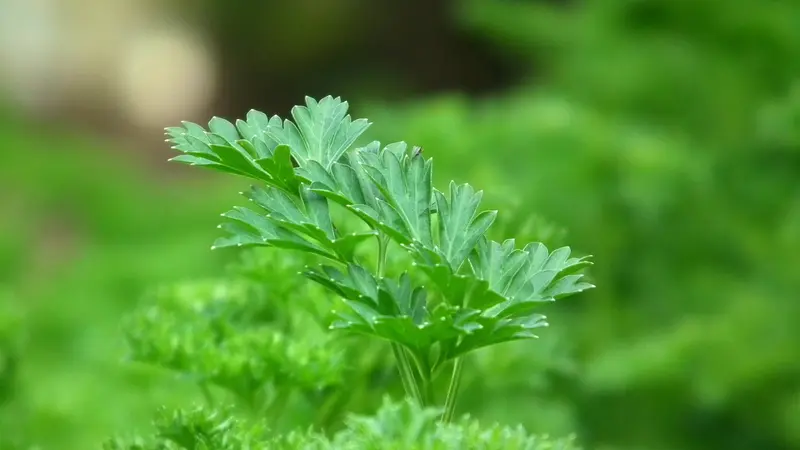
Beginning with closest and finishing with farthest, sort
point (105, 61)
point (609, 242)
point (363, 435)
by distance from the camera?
point (363, 435) → point (609, 242) → point (105, 61)

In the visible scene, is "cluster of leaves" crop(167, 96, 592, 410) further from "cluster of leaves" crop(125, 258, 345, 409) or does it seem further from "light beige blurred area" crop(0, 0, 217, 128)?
"light beige blurred area" crop(0, 0, 217, 128)

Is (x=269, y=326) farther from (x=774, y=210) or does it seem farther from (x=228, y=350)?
(x=774, y=210)

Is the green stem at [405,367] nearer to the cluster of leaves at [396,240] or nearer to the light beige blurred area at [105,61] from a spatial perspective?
the cluster of leaves at [396,240]

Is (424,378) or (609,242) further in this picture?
(609,242)

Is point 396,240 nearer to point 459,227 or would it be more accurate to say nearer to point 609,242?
point 459,227

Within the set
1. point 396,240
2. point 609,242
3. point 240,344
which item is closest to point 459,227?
point 396,240

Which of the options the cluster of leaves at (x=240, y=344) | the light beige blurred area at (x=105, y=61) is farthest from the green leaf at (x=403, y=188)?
the light beige blurred area at (x=105, y=61)

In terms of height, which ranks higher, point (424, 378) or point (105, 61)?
point (105, 61)

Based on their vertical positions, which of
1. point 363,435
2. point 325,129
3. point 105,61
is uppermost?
point 105,61
